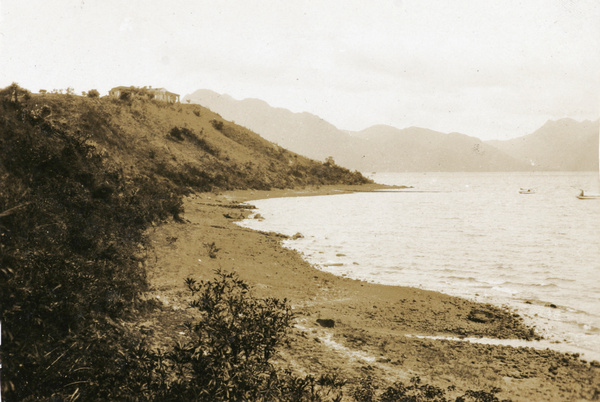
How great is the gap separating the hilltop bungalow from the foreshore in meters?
47.3

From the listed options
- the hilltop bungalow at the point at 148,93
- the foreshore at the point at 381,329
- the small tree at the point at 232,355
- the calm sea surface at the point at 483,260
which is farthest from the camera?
the hilltop bungalow at the point at 148,93

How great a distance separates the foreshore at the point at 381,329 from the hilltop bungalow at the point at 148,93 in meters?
47.3

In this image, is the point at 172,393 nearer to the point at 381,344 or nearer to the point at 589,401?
the point at 381,344

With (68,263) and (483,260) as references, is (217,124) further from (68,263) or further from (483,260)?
(68,263)

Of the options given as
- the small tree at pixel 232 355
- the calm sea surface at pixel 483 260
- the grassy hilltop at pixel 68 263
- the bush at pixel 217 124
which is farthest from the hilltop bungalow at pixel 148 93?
the small tree at pixel 232 355

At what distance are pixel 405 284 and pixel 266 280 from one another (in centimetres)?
438

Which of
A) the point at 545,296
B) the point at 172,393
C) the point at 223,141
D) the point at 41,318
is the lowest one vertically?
the point at 545,296

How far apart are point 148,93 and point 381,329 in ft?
191

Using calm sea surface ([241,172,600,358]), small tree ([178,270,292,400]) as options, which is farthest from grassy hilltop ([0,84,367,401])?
calm sea surface ([241,172,600,358])

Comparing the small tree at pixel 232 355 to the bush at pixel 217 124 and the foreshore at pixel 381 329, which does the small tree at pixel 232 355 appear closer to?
the foreshore at pixel 381 329

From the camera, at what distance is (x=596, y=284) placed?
1148 cm

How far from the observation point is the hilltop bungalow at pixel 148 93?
169 feet

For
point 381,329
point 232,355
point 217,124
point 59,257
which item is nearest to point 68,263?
point 59,257

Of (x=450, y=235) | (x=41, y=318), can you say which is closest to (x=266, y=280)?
(x=41, y=318)
